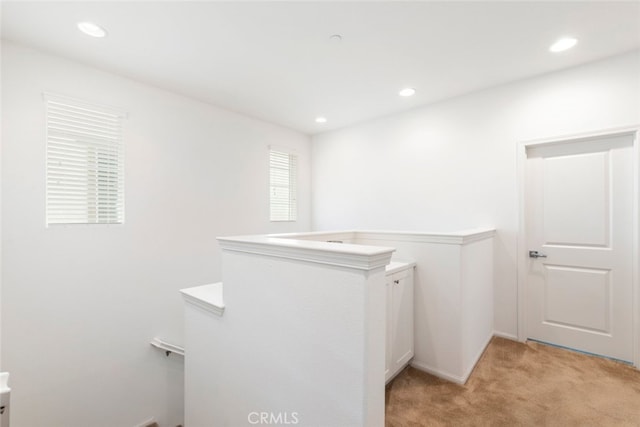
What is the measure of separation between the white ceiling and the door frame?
70 cm

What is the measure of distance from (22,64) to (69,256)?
1.62 metres

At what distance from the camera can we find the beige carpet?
70.6 inches

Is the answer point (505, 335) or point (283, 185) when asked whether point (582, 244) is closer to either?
point (505, 335)

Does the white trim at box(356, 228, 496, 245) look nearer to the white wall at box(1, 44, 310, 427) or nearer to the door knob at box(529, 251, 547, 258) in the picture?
the door knob at box(529, 251, 547, 258)

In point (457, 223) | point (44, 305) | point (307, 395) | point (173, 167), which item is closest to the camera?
point (307, 395)

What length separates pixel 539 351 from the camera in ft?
8.65

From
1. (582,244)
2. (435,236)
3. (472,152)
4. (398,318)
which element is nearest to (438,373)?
(398,318)

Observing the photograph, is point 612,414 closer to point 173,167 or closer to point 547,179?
point 547,179

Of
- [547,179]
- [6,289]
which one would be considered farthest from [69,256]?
[547,179]

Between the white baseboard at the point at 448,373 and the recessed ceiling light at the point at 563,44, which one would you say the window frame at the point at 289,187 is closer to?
the white baseboard at the point at 448,373

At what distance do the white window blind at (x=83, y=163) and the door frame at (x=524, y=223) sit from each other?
13.5 feet

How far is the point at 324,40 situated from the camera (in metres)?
2.18

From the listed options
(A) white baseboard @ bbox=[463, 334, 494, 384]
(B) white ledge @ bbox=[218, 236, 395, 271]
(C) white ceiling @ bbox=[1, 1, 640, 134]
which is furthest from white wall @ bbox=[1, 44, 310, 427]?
(A) white baseboard @ bbox=[463, 334, 494, 384]

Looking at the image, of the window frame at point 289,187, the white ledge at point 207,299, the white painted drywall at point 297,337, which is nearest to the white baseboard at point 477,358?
the white painted drywall at point 297,337
